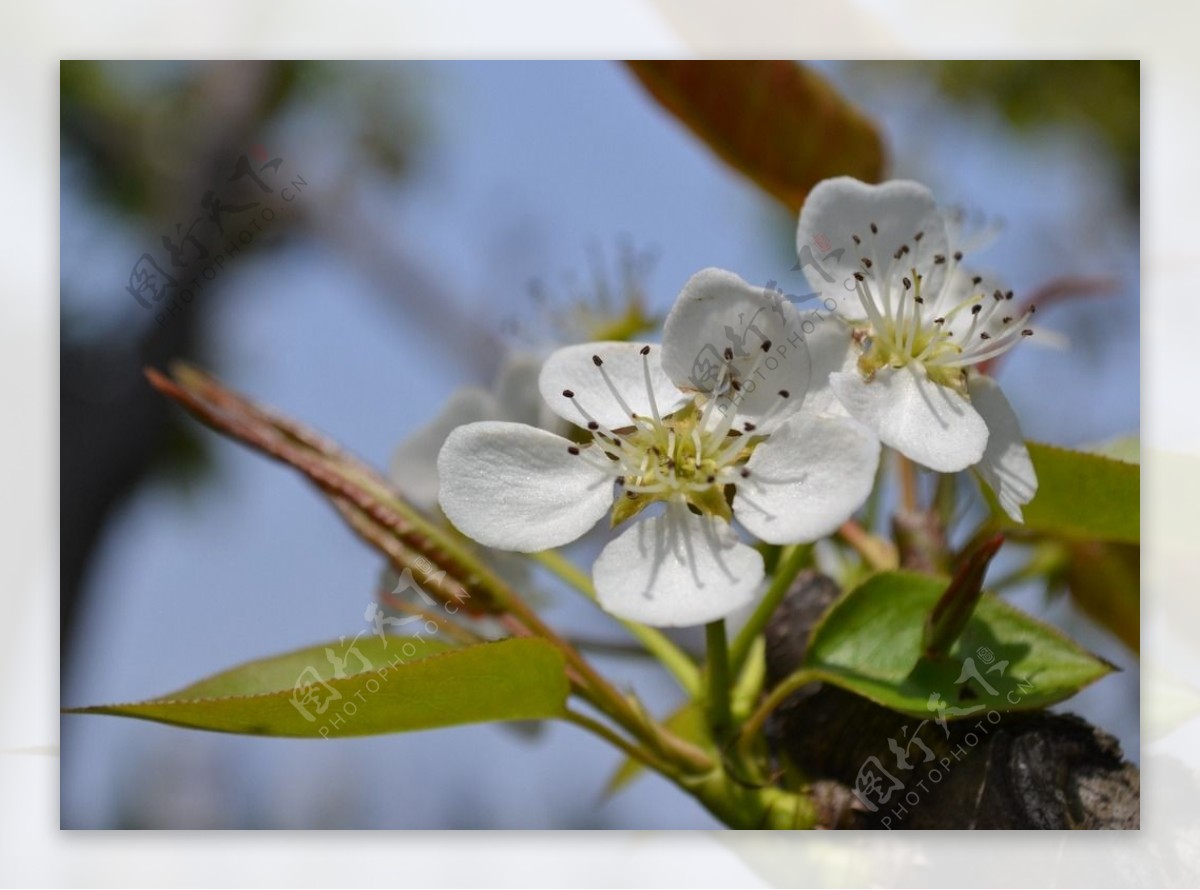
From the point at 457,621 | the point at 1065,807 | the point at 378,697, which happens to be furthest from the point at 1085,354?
the point at 378,697

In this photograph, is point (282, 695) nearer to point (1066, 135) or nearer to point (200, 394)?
point (200, 394)

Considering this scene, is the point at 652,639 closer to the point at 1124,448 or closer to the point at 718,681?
the point at 718,681

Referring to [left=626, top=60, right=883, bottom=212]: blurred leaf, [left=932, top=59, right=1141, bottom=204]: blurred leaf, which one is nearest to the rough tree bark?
[left=626, top=60, right=883, bottom=212]: blurred leaf

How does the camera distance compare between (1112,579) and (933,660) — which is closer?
(933,660)

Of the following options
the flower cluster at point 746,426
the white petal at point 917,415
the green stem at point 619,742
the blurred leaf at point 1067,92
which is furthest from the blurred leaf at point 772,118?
the green stem at point 619,742

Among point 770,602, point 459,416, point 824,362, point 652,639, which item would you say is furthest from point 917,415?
point 459,416

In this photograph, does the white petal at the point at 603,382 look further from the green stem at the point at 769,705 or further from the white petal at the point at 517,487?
the green stem at the point at 769,705
